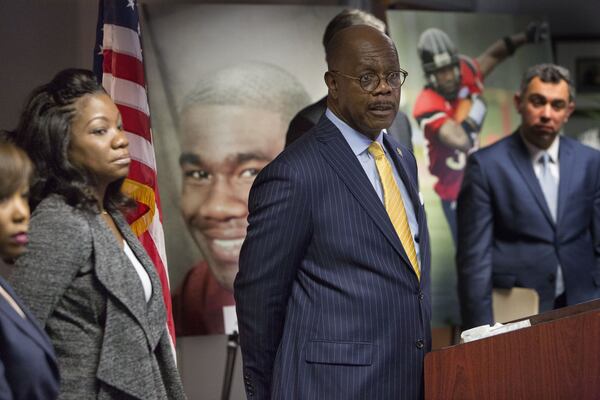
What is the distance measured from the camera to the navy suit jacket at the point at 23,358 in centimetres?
238

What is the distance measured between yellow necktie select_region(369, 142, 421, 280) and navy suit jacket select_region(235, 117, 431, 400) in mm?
63

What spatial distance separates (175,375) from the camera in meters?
3.03

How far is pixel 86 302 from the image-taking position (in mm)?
2797

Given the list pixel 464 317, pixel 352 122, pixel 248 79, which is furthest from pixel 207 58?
pixel 352 122

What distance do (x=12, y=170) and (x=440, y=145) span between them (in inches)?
157

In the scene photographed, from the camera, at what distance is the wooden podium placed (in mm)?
2479

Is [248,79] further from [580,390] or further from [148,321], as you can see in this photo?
[580,390]

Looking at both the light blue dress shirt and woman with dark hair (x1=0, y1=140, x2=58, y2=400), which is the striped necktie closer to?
the light blue dress shirt

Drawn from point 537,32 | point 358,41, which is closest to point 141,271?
point 358,41

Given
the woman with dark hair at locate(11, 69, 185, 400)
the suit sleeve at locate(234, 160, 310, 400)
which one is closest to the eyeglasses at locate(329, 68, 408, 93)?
the suit sleeve at locate(234, 160, 310, 400)

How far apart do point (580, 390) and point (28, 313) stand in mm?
1346

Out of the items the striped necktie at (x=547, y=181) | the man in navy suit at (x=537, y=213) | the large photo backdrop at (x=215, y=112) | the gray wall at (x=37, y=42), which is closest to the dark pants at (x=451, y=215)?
the man in navy suit at (x=537, y=213)

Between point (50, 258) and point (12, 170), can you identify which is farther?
point (50, 258)

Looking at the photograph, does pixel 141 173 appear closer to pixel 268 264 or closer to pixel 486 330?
pixel 268 264
